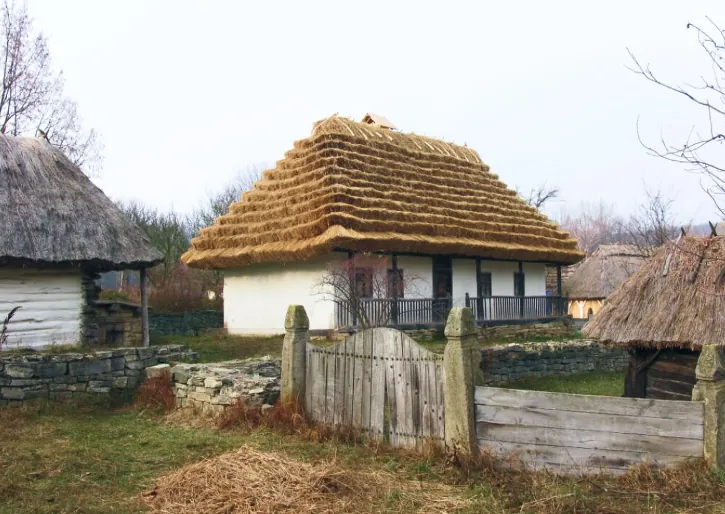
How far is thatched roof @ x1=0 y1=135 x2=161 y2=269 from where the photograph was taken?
13617 millimetres

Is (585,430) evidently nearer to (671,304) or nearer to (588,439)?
(588,439)

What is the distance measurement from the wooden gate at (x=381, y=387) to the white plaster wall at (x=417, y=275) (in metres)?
12.0

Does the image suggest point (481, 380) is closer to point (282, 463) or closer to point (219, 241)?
point (282, 463)

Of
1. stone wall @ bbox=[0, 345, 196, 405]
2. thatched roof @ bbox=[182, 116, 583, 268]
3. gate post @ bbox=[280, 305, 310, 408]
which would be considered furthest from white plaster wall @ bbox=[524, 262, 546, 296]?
gate post @ bbox=[280, 305, 310, 408]

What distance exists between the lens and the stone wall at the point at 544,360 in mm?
14352

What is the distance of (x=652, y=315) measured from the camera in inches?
359

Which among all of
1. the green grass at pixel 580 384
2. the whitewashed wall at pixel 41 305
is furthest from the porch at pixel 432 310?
the whitewashed wall at pixel 41 305

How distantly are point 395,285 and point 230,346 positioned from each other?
5029 mm

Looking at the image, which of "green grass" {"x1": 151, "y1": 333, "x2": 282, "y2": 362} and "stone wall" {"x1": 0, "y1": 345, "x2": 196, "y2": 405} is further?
"green grass" {"x1": 151, "y1": 333, "x2": 282, "y2": 362}

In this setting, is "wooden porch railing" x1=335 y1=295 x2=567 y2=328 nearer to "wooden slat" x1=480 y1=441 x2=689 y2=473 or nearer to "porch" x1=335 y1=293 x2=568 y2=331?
"porch" x1=335 y1=293 x2=568 y2=331

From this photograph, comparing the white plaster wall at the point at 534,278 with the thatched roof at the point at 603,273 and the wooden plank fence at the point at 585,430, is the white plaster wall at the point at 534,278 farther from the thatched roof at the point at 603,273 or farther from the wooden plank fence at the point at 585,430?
the wooden plank fence at the point at 585,430

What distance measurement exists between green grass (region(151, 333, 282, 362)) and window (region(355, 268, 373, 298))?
2630mm

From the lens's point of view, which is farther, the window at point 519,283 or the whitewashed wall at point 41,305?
the window at point 519,283

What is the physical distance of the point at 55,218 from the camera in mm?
14422
